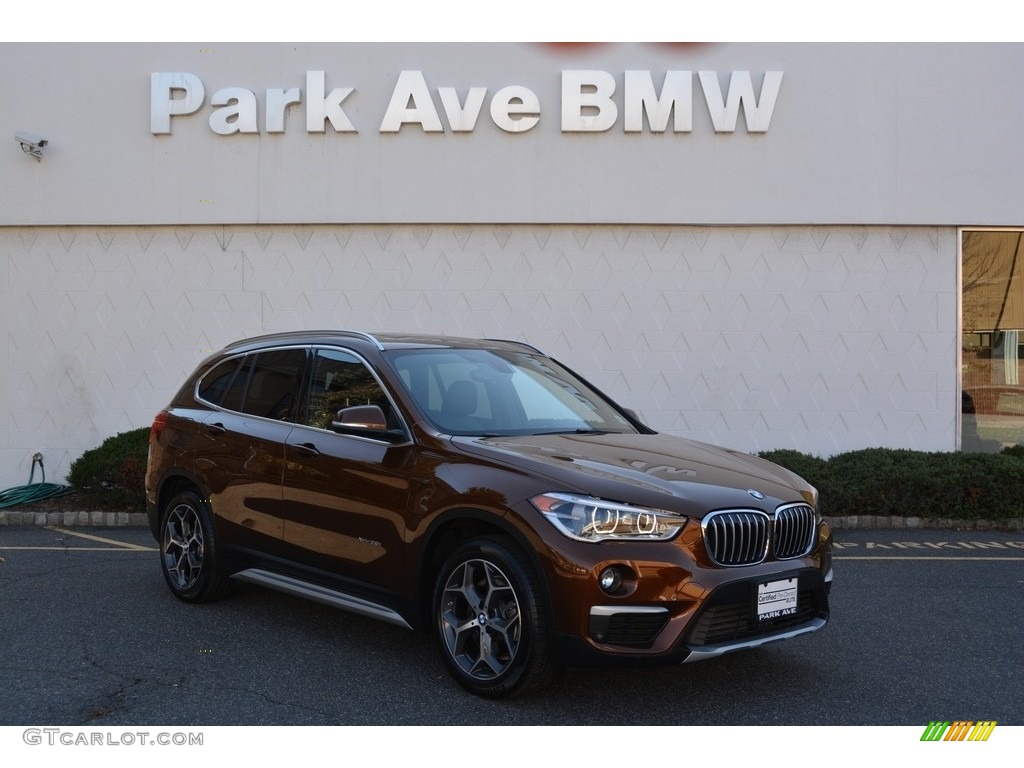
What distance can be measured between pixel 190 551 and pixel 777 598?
396cm

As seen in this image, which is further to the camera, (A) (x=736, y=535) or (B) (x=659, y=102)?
(B) (x=659, y=102)

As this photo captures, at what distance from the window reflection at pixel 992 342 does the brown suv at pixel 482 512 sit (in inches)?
303

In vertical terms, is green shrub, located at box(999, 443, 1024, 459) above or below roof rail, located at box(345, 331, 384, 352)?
below

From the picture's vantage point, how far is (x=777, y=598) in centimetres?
459

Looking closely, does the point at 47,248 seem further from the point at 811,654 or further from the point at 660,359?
the point at 811,654

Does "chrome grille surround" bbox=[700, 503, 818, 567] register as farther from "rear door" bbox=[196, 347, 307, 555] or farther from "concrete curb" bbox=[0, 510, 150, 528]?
"concrete curb" bbox=[0, 510, 150, 528]

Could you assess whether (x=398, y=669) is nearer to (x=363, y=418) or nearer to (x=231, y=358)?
(x=363, y=418)

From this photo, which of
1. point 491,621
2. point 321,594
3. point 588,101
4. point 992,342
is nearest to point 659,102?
point 588,101

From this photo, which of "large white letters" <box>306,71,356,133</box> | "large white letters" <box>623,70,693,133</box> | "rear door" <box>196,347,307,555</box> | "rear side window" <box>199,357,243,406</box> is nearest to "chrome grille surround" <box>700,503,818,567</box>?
"rear door" <box>196,347,307,555</box>

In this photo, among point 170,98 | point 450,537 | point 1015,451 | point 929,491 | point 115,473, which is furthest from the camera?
point 170,98

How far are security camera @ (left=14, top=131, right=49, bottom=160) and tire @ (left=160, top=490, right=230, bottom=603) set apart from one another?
24.7 feet

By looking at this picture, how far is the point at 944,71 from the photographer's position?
12.1m

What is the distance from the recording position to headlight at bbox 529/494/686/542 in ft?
14.3

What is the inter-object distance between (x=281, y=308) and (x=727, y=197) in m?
5.63
